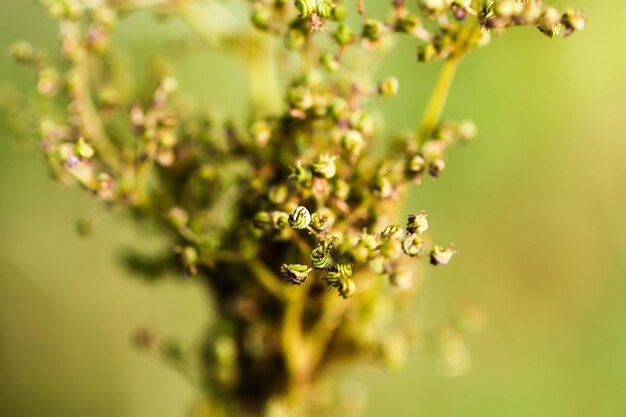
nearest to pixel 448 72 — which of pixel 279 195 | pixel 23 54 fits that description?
pixel 279 195

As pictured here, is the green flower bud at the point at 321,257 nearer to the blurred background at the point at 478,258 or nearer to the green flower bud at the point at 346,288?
the green flower bud at the point at 346,288

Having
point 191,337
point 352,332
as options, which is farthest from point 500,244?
point 352,332

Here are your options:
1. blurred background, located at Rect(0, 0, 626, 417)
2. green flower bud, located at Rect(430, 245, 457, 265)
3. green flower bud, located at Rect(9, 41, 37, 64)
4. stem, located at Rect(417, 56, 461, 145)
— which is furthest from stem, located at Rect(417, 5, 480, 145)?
blurred background, located at Rect(0, 0, 626, 417)

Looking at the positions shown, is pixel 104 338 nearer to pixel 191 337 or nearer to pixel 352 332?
pixel 191 337

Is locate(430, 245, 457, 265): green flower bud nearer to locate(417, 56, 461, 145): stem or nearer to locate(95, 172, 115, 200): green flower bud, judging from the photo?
locate(417, 56, 461, 145): stem

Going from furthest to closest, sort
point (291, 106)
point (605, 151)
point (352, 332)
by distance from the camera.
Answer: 1. point (605, 151)
2. point (352, 332)
3. point (291, 106)
